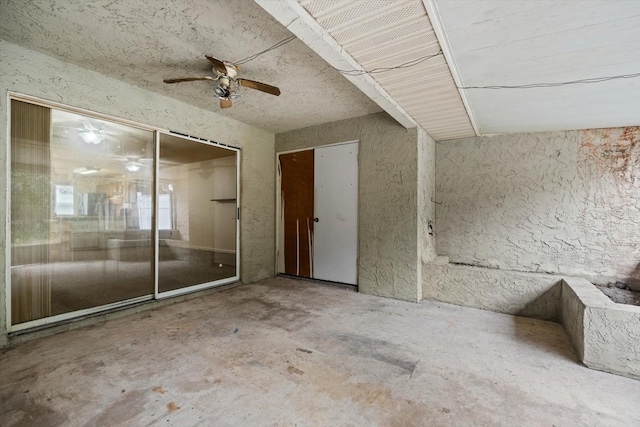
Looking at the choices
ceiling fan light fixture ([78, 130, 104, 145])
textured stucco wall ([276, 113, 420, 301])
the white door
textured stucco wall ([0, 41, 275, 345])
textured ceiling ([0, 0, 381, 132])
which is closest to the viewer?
textured ceiling ([0, 0, 381, 132])

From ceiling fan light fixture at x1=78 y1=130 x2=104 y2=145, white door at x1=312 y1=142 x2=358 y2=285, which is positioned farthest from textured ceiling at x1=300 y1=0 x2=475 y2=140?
ceiling fan light fixture at x1=78 y1=130 x2=104 y2=145

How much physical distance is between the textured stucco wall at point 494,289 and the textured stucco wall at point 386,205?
298 millimetres

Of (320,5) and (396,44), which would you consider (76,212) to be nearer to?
(320,5)

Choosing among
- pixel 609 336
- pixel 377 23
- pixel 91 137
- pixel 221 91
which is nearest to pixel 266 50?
pixel 221 91

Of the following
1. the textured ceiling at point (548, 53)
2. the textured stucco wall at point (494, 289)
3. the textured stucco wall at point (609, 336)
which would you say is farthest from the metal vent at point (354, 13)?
the textured stucco wall at point (494, 289)

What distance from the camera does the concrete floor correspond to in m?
1.56

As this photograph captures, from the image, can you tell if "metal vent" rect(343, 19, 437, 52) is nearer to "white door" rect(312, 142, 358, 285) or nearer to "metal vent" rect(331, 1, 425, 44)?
"metal vent" rect(331, 1, 425, 44)

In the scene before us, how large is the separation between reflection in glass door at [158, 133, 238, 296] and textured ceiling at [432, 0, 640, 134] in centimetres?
333

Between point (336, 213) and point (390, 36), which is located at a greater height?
point (390, 36)

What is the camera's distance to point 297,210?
4.78 meters

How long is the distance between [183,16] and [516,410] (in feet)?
11.2

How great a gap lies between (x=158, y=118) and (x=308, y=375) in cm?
333

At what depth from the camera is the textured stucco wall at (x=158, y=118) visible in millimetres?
2375

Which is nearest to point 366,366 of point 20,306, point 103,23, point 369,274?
point 369,274
